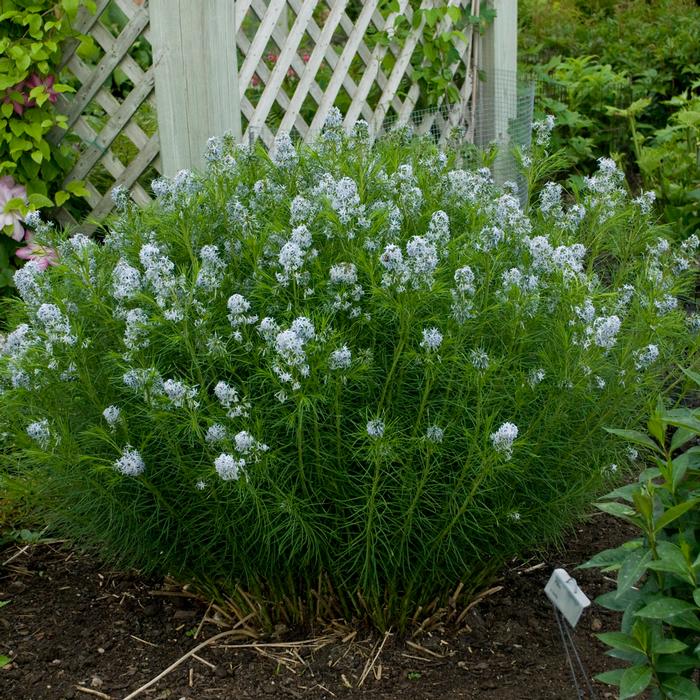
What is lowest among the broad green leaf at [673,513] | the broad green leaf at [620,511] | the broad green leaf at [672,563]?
the broad green leaf at [672,563]

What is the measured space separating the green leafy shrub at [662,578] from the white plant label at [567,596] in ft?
0.25

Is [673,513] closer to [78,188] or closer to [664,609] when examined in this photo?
[664,609]

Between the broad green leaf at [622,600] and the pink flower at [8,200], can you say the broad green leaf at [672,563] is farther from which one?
the pink flower at [8,200]

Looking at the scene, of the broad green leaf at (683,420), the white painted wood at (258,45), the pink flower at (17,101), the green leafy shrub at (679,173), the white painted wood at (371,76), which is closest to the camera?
the broad green leaf at (683,420)

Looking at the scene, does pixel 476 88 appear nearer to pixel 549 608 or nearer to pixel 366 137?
pixel 366 137

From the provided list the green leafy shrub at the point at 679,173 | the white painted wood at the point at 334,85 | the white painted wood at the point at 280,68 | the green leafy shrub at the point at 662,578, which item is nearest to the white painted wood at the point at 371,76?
the white painted wood at the point at 334,85

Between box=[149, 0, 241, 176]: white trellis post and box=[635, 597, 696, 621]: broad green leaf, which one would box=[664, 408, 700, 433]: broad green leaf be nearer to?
box=[635, 597, 696, 621]: broad green leaf

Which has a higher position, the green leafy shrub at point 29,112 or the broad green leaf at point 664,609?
the green leafy shrub at point 29,112

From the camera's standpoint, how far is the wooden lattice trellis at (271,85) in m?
4.69

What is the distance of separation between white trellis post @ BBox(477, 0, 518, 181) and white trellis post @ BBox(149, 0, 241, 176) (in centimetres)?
213

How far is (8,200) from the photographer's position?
4691mm

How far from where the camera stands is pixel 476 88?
637 cm

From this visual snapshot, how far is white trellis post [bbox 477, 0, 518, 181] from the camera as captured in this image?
6.25m

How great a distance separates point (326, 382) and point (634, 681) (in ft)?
3.26
